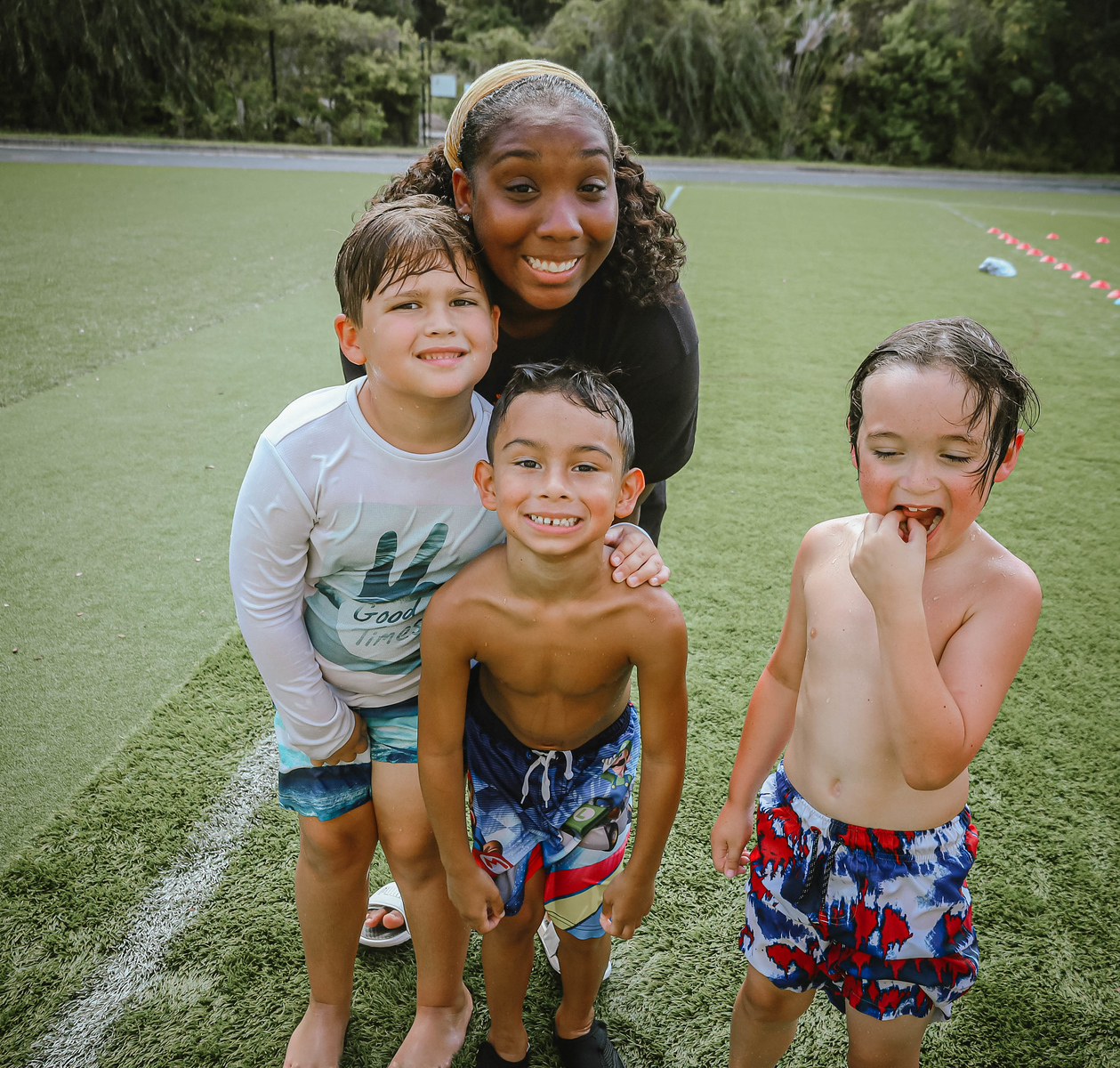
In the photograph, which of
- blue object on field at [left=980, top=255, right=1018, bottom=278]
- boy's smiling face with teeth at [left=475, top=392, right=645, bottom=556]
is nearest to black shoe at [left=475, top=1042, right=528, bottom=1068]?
boy's smiling face with teeth at [left=475, top=392, right=645, bottom=556]

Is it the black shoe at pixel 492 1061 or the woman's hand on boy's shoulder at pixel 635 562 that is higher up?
the woman's hand on boy's shoulder at pixel 635 562

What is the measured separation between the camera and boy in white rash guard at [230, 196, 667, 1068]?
159 centimetres

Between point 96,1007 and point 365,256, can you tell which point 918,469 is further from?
point 96,1007

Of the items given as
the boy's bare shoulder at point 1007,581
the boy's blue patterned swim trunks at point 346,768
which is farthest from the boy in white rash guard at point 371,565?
the boy's bare shoulder at point 1007,581

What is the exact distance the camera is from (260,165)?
65.2 ft

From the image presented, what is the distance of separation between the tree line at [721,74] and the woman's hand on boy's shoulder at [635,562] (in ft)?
97.7

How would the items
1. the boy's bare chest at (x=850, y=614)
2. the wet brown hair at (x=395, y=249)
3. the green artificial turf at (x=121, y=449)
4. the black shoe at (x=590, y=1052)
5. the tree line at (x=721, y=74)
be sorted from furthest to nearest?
the tree line at (x=721, y=74) < the green artificial turf at (x=121, y=449) < the black shoe at (x=590, y=1052) < the wet brown hair at (x=395, y=249) < the boy's bare chest at (x=850, y=614)

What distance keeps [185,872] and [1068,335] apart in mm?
8129

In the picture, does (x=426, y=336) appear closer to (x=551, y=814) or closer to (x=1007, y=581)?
(x=551, y=814)

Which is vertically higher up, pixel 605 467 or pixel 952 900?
pixel 605 467

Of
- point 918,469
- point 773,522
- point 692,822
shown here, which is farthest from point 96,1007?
point 773,522

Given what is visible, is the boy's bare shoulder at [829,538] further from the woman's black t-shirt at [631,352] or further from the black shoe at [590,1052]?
the black shoe at [590,1052]

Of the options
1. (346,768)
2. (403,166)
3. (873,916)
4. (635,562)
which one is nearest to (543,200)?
(635,562)

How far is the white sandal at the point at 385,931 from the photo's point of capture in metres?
2.14
